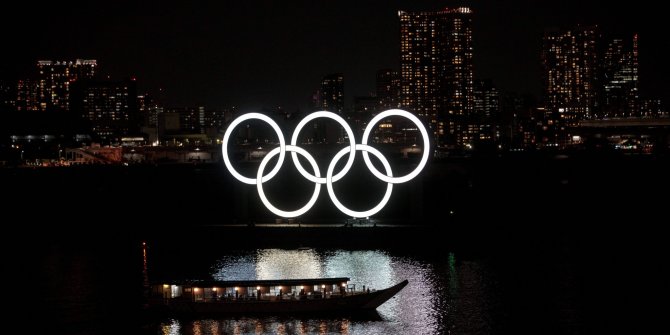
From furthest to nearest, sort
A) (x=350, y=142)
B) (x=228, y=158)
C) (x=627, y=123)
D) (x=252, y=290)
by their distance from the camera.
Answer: (x=627, y=123)
(x=228, y=158)
(x=350, y=142)
(x=252, y=290)

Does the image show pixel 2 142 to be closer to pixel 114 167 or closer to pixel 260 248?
pixel 114 167

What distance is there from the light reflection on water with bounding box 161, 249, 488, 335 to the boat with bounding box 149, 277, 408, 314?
62 cm

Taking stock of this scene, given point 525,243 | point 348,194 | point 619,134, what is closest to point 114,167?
point 348,194

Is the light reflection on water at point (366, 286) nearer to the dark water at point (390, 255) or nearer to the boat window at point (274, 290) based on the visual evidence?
the dark water at point (390, 255)

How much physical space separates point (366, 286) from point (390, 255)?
814 centimetres

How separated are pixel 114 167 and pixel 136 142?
175 feet

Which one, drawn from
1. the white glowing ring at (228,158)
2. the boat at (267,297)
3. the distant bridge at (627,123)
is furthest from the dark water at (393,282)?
the distant bridge at (627,123)

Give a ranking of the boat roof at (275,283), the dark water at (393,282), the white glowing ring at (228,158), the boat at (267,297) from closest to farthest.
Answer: the dark water at (393,282) < the boat at (267,297) < the boat roof at (275,283) < the white glowing ring at (228,158)

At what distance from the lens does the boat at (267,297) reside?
32.5 metres

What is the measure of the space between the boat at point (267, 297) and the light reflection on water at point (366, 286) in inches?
24.4

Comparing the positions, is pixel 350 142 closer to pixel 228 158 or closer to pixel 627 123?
pixel 228 158

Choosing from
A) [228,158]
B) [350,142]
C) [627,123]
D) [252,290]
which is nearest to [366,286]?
[252,290]

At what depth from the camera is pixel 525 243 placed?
48.4 metres

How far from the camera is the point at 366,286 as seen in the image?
120ft
